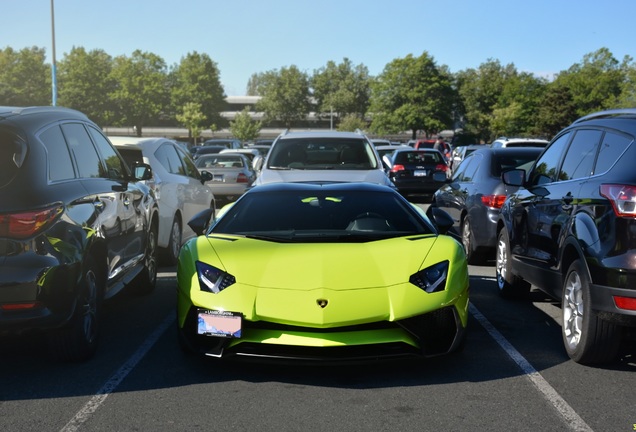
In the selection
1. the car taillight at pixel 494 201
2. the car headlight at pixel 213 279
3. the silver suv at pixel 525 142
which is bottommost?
the car headlight at pixel 213 279

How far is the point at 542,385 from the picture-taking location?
518cm

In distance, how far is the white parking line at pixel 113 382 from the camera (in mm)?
4441

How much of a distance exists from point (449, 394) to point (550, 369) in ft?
3.41

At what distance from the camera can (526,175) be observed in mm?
8148

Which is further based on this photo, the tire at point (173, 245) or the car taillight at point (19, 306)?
the tire at point (173, 245)

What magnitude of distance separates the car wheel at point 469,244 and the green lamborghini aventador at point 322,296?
482 cm

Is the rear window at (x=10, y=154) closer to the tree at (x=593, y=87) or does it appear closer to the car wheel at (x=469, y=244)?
the car wheel at (x=469, y=244)

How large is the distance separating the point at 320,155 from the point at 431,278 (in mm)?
6908

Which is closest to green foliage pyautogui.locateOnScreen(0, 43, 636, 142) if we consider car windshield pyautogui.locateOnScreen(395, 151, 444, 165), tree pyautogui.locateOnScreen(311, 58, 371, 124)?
tree pyautogui.locateOnScreen(311, 58, 371, 124)

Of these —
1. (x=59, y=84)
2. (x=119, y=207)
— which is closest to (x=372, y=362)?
(x=119, y=207)

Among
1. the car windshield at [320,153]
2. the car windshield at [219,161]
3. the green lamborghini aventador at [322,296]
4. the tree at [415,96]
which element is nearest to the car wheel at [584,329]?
the green lamborghini aventador at [322,296]

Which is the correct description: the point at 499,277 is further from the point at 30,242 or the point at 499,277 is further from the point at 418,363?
the point at 30,242

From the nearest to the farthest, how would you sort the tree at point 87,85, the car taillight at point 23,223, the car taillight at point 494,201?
the car taillight at point 23,223, the car taillight at point 494,201, the tree at point 87,85

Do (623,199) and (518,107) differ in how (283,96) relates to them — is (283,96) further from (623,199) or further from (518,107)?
(623,199)
